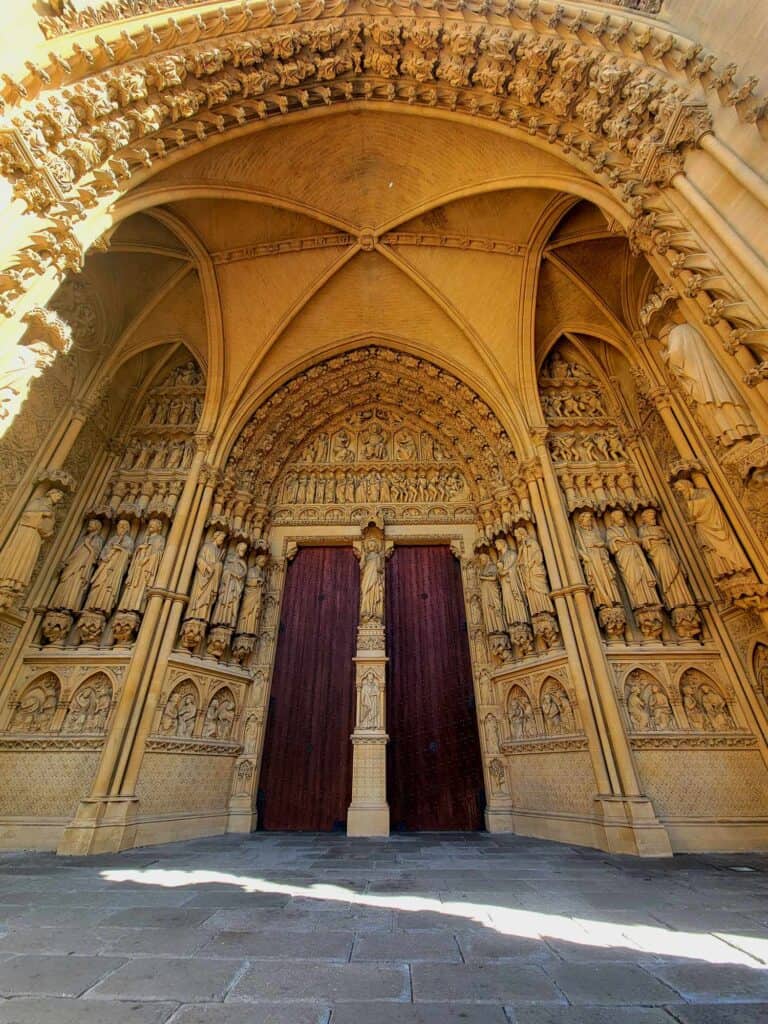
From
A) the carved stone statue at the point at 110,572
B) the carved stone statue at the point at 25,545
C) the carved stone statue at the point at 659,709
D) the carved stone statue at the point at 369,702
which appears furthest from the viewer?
the carved stone statue at the point at 369,702

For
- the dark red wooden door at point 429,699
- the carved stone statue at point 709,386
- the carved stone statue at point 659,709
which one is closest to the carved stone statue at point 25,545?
the dark red wooden door at point 429,699

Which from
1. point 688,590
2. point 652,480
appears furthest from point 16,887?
point 652,480

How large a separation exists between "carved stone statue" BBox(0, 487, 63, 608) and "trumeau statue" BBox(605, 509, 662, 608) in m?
7.57

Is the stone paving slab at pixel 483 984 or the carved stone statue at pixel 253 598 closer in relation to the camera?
the stone paving slab at pixel 483 984

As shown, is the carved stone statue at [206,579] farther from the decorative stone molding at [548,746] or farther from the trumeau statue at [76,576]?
the decorative stone molding at [548,746]

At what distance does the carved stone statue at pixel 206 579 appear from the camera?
20.0 ft

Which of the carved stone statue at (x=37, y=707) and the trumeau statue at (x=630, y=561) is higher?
the trumeau statue at (x=630, y=561)

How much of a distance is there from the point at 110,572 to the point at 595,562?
677cm

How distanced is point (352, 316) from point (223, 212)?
8.75 ft

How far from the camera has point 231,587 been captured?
6.59 metres

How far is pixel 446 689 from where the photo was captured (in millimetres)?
6668

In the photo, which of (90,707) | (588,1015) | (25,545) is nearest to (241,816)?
(90,707)

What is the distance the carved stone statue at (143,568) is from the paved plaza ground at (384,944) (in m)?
2.88

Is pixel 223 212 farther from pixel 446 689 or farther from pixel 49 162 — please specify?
pixel 446 689
